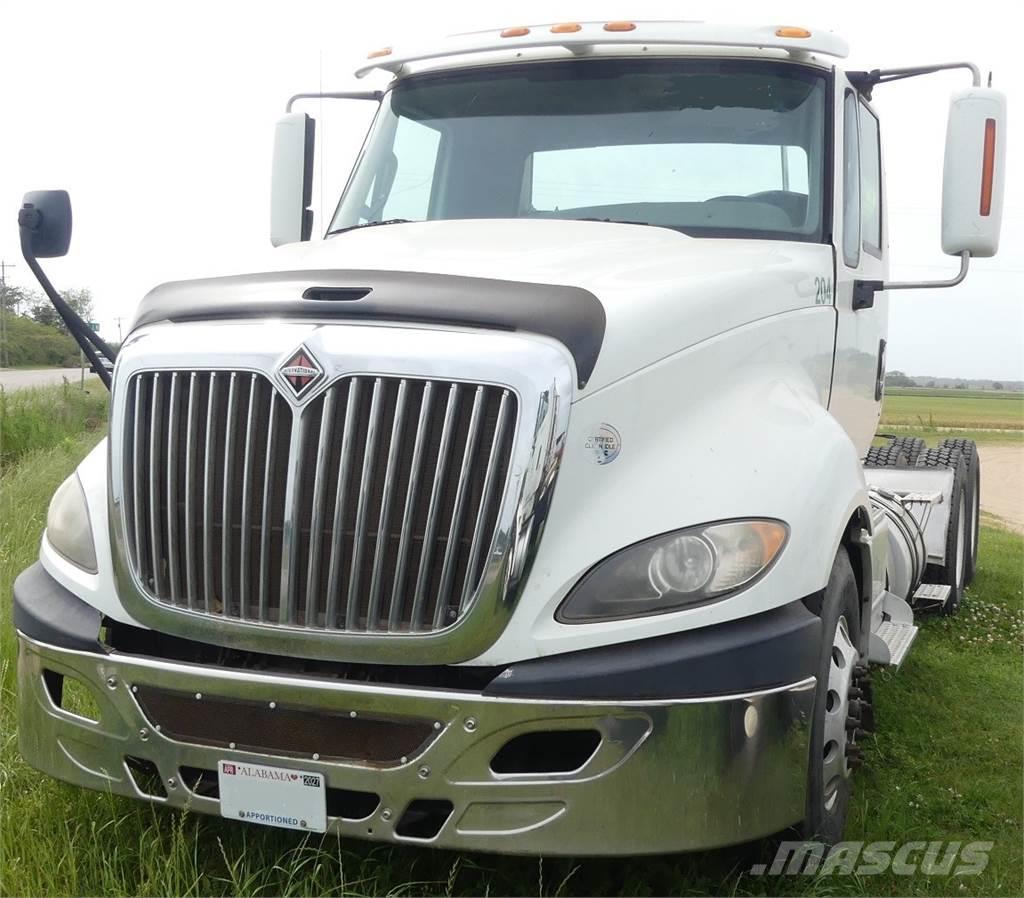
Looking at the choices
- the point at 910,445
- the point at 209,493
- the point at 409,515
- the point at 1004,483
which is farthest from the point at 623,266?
the point at 1004,483

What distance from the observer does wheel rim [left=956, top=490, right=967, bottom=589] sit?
7878 mm

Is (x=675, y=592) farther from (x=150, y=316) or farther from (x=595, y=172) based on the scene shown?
(x=595, y=172)

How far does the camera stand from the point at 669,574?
291 cm

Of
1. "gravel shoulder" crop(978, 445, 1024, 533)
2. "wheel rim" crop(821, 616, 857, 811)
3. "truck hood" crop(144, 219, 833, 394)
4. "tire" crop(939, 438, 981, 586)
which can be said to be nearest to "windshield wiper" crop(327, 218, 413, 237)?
"truck hood" crop(144, 219, 833, 394)

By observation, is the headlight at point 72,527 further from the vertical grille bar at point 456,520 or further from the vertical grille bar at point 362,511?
the vertical grille bar at point 456,520

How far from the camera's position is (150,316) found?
3.34 metres

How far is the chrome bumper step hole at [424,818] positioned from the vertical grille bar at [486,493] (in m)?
0.50

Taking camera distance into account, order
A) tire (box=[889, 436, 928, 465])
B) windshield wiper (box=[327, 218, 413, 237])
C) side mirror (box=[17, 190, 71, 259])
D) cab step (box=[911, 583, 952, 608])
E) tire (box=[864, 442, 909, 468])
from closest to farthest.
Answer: side mirror (box=[17, 190, 71, 259])
windshield wiper (box=[327, 218, 413, 237])
cab step (box=[911, 583, 952, 608])
tire (box=[864, 442, 909, 468])
tire (box=[889, 436, 928, 465])

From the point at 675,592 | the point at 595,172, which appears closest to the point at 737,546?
the point at 675,592

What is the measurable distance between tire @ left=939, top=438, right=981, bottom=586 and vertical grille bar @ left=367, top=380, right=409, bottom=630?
6.61m

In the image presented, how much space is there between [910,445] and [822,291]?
5214 millimetres

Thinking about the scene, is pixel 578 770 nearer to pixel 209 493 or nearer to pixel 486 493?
pixel 486 493

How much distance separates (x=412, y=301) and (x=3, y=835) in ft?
6.49

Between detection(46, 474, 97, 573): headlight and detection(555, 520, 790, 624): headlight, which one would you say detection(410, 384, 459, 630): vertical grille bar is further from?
detection(46, 474, 97, 573): headlight
